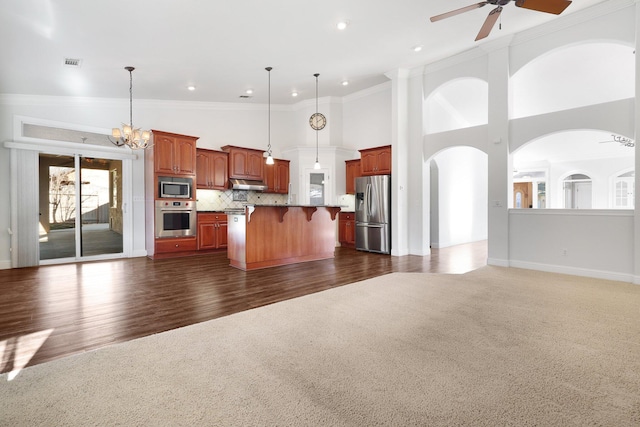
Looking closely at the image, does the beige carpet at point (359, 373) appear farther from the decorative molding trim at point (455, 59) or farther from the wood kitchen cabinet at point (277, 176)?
the wood kitchen cabinet at point (277, 176)

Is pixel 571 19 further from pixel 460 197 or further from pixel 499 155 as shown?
pixel 460 197

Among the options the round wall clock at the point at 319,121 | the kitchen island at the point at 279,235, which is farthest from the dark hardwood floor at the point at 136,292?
the round wall clock at the point at 319,121

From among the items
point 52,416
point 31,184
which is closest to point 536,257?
point 52,416

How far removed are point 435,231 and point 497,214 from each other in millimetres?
2568

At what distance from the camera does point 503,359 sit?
6.93ft

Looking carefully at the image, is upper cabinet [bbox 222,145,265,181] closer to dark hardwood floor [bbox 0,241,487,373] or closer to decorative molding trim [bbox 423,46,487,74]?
dark hardwood floor [bbox 0,241,487,373]

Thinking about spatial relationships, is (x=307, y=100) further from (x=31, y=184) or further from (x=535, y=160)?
(x=535, y=160)

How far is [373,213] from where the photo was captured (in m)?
7.07

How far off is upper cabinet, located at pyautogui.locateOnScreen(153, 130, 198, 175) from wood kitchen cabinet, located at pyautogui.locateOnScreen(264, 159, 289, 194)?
6.38ft

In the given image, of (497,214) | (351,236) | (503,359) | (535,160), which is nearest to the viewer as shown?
(503,359)

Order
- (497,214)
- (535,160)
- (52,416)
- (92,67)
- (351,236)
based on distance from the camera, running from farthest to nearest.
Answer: (535,160), (351,236), (497,214), (92,67), (52,416)

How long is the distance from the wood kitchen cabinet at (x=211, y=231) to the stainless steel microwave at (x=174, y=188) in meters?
0.58

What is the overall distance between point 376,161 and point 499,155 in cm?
264

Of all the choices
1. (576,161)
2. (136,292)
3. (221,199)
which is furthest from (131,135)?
(576,161)
